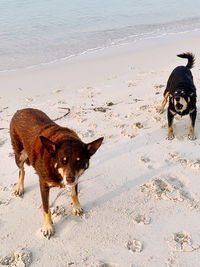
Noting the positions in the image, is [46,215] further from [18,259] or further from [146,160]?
[146,160]

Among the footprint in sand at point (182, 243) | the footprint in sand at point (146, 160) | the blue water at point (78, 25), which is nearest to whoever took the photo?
the footprint in sand at point (182, 243)

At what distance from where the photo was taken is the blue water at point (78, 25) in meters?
12.5

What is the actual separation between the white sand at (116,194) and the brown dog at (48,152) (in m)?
0.25

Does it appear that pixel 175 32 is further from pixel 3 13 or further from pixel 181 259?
pixel 181 259

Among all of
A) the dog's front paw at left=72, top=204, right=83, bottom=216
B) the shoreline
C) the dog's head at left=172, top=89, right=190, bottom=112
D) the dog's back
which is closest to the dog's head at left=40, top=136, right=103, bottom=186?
the dog's front paw at left=72, top=204, right=83, bottom=216

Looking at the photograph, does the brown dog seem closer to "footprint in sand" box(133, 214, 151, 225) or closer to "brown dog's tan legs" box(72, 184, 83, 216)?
"brown dog's tan legs" box(72, 184, 83, 216)

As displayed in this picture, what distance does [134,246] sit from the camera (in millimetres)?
3373

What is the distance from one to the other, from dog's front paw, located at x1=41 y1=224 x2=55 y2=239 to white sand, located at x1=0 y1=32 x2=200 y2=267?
0.06 meters

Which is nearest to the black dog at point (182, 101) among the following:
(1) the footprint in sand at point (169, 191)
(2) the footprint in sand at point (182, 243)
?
(1) the footprint in sand at point (169, 191)

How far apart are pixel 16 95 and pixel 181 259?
635 cm

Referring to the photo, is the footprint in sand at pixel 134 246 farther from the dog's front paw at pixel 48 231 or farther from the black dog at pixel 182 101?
the black dog at pixel 182 101

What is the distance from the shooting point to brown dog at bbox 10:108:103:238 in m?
2.96

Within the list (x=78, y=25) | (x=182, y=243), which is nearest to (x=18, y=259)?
(x=182, y=243)

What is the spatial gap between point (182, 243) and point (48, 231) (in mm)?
1569
